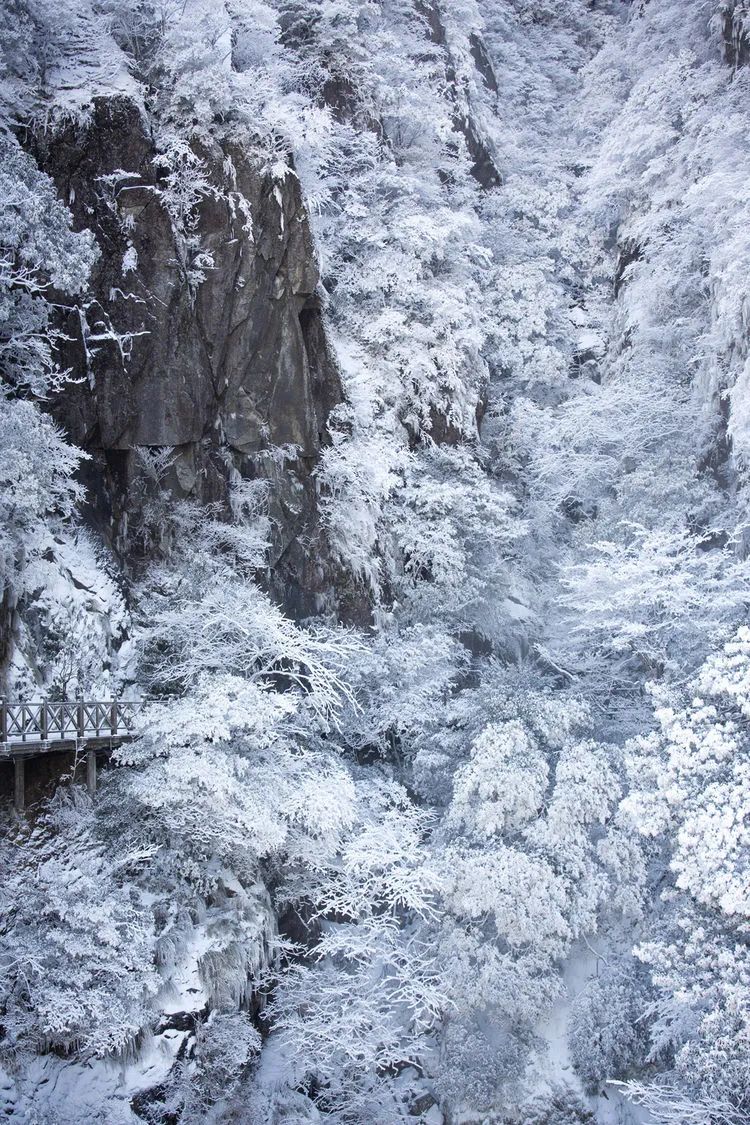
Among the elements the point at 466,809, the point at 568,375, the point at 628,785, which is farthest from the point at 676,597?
the point at 568,375

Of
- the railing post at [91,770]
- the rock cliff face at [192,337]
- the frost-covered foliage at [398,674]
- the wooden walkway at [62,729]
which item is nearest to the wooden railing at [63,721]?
the wooden walkway at [62,729]

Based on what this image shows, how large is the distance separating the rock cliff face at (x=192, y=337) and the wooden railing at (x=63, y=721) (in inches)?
128

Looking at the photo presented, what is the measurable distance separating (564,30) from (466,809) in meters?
31.7

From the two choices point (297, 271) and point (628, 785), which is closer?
point (628, 785)

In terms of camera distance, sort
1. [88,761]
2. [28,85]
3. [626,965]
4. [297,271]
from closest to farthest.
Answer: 1. [88,761]
2. [626,965]
3. [28,85]
4. [297,271]

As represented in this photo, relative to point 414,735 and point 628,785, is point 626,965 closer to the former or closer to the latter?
point 628,785

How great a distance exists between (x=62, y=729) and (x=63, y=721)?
1.15 ft

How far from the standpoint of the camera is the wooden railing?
35.1 ft

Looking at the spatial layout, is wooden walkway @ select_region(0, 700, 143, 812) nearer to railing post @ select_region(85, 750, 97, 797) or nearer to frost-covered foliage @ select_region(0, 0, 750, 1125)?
railing post @ select_region(85, 750, 97, 797)

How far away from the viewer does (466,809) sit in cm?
1359

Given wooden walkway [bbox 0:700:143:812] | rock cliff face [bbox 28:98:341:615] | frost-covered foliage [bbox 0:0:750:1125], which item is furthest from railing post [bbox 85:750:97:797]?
rock cliff face [bbox 28:98:341:615]

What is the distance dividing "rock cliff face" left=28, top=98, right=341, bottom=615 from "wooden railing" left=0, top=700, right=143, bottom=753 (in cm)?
325

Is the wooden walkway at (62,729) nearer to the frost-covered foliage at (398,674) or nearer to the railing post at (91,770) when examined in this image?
the railing post at (91,770)

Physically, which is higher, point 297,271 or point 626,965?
point 297,271
